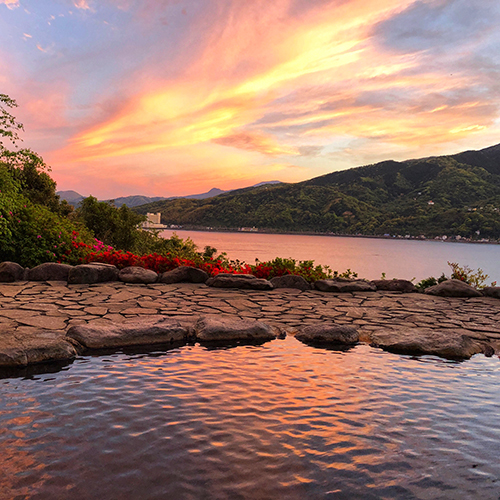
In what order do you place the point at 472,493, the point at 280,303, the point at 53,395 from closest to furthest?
the point at 472,493, the point at 53,395, the point at 280,303

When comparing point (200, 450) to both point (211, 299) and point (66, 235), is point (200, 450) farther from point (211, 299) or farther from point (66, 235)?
point (66, 235)

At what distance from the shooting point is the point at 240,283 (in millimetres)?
10234

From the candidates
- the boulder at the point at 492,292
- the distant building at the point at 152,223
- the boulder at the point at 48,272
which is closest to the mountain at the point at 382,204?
the distant building at the point at 152,223

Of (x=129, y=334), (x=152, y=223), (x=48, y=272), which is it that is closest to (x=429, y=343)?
(x=129, y=334)

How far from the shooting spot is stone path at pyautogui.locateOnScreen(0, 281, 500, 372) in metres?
6.29

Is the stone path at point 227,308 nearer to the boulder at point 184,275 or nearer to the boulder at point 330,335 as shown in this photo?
the boulder at point 330,335

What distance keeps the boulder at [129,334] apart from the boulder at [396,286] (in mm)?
6601

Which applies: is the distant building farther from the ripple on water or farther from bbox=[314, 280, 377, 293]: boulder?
the ripple on water

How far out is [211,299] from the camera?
28.2 ft

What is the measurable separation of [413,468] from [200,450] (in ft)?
5.01

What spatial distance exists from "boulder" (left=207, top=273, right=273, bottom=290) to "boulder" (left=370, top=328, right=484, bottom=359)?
169 inches

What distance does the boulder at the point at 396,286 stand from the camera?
10.8 meters

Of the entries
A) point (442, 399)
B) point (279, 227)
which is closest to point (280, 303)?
point (442, 399)

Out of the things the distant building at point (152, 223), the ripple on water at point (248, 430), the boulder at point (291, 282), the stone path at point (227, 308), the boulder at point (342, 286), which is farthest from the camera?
the distant building at point (152, 223)
